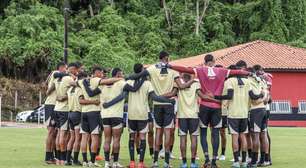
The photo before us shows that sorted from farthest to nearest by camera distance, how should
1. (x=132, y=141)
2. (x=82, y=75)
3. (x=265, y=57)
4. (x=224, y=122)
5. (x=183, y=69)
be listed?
(x=265, y=57), (x=224, y=122), (x=82, y=75), (x=132, y=141), (x=183, y=69)

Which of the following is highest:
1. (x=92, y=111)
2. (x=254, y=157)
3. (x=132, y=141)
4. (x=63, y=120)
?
(x=92, y=111)

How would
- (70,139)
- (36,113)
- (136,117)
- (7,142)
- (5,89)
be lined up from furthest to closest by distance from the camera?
(5,89), (36,113), (7,142), (70,139), (136,117)

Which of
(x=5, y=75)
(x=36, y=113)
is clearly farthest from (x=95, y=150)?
(x=5, y=75)

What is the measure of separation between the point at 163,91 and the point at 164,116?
1.79ft

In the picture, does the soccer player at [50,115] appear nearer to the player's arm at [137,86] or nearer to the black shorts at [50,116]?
the black shorts at [50,116]

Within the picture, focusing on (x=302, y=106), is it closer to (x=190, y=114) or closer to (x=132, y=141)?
(x=190, y=114)

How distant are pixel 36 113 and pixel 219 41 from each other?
22.1 meters

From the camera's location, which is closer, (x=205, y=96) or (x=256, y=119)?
(x=205, y=96)

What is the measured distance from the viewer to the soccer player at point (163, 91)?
51.5 ft

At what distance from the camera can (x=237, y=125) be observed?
1603 centimetres

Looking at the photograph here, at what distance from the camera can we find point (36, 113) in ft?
A: 152

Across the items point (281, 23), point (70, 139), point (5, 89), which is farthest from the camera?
point (281, 23)

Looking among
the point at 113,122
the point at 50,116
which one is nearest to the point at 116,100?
the point at 113,122

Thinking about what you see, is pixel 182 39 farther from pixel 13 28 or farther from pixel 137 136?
pixel 137 136
